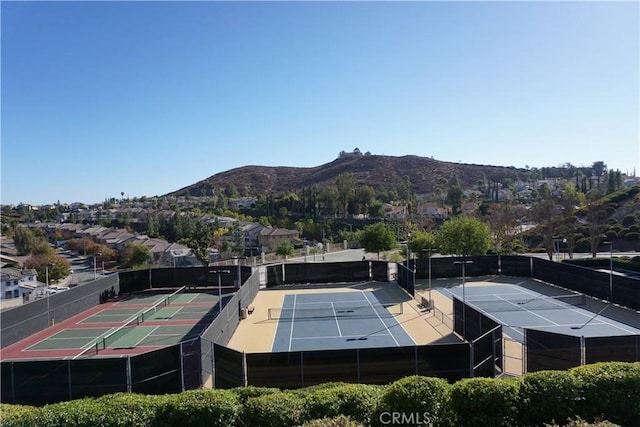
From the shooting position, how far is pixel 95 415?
6.88 meters

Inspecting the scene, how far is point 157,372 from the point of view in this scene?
11.6m

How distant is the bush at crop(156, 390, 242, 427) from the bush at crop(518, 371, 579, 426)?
4603mm

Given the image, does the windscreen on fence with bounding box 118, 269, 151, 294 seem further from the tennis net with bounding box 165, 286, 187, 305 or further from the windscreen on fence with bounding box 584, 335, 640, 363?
the windscreen on fence with bounding box 584, 335, 640, 363

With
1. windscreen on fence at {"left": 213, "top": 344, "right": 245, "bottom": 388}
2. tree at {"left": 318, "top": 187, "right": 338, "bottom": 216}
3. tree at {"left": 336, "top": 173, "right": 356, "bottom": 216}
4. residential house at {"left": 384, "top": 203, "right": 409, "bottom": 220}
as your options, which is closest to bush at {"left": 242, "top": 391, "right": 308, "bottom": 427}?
windscreen on fence at {"left": 213, "top": 344, "right": 245, "bottom": 388}

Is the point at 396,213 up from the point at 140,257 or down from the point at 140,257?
up

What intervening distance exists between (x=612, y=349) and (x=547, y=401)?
6412 mm

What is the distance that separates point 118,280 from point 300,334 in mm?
15420

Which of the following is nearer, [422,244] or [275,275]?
[275,275]

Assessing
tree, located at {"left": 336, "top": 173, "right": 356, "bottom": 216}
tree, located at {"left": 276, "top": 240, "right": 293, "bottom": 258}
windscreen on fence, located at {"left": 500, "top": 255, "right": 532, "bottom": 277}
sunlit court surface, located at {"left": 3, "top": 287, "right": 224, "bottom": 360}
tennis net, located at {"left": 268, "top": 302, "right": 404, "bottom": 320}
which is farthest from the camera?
tree, located at {"left": 336, "top": 173, "right": 356, "bottom": 216}

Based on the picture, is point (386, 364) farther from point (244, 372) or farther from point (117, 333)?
point (117, 333)

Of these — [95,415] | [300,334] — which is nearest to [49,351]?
[300,334]

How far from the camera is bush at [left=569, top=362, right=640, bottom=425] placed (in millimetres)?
6887

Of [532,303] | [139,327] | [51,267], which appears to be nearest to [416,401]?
[139,327]

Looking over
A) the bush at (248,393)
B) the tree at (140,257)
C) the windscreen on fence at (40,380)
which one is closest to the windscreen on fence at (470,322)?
the bush at (248,393)
